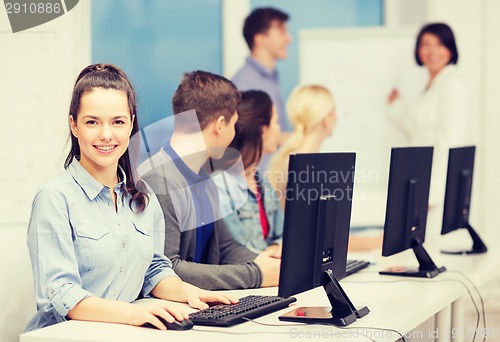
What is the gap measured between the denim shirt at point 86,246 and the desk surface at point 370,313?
0.12 metres

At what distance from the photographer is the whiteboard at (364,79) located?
5336 millimetres

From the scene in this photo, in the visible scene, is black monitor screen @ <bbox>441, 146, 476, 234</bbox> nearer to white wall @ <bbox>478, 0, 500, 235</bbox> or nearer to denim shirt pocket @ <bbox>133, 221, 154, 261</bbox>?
denim shirt pocket @ <bbox>133, 221, 154, 261</bbox>

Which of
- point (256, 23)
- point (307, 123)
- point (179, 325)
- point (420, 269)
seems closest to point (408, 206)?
point (420, 269)

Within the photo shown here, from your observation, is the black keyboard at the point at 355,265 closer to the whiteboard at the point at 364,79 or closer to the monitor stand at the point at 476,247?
the monitor stand at the point at 476,247

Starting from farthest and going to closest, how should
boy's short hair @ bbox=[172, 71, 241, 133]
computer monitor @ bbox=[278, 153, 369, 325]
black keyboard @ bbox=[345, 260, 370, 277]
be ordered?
black keyboard @ bbox=[345, 260, 370, 277]
boy's short hair @ bbox=[172, 71, 241, 133]
computer monitor @ bbox=[278, 153, 369, 325]

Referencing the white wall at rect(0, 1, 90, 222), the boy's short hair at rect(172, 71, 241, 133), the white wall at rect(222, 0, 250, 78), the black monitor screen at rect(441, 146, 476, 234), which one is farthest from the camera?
the white wall at rect(222, 0, 250, 78)

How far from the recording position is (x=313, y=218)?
2.01m

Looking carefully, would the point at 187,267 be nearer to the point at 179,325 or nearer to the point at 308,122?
the point at 179,325

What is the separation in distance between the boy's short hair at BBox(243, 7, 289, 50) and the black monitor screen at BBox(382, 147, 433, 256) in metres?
2.65

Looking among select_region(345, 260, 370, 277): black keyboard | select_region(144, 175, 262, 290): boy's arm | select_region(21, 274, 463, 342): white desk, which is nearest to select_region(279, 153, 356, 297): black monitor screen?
select_region(21, 274, 463, 342): white desk

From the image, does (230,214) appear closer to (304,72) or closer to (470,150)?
(470,150)

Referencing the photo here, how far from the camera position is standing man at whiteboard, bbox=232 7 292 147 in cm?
527

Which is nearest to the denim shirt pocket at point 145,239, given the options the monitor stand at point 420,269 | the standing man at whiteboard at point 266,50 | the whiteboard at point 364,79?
the monitor stand at point 420,269

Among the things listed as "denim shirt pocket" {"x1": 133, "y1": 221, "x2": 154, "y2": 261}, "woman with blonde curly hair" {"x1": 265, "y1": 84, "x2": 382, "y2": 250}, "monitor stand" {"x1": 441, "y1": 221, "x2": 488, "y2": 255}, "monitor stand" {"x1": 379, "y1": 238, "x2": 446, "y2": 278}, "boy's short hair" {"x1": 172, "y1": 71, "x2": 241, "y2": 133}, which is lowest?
"monitor stand" {"x1": 441, "y1": 221, "x2": 488, "y2": 255}
